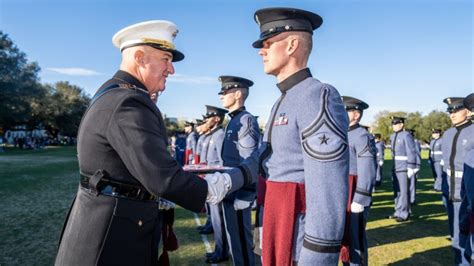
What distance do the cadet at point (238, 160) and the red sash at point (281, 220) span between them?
115 inches

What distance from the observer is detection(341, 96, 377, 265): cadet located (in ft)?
17.3

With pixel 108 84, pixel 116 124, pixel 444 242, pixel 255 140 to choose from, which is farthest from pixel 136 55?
pixel 444 242

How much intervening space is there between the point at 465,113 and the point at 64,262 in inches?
269

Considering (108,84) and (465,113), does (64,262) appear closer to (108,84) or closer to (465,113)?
(108,84)

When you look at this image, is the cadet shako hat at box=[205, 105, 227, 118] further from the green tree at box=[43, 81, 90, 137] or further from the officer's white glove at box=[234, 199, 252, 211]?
the green tree at box=[43, 81, 90, 137]

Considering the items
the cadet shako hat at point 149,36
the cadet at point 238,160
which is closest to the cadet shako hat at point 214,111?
the cadet at point 238,160

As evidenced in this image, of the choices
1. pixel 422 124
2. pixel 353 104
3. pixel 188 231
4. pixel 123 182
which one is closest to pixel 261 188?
pixel 123 182

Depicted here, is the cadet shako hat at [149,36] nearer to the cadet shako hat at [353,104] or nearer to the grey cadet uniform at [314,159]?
the grey cadet uniform at [314,159]

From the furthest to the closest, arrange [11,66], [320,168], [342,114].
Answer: [11,66]
[342,114]
[320,168]

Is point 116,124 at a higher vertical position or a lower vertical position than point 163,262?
higher

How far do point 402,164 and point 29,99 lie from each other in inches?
2321

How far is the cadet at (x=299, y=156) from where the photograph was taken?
1.90 m

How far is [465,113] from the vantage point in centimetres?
647

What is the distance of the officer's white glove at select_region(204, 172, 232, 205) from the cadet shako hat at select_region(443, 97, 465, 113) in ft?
20.0
